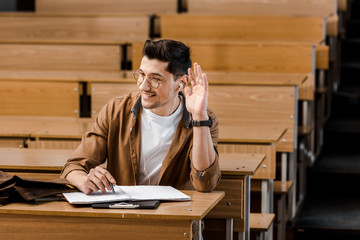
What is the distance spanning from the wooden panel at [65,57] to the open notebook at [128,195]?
2.56 metres

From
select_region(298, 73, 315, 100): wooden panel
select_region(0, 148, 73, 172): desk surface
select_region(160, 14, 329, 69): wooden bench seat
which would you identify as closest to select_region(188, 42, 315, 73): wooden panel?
select_region(298, 73, 315, 100): wooden panel

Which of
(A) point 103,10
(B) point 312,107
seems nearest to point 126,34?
(A) point 103,10

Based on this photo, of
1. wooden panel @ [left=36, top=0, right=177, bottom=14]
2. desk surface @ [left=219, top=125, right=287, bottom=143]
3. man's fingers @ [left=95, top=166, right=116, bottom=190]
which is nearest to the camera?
man's fingers @ [left=95, top=166, right=116, bottom=190]

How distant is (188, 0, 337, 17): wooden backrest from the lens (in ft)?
16.7

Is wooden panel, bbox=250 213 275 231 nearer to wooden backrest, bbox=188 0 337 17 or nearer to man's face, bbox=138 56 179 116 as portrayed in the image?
man's face, bbox=138 56 179 116

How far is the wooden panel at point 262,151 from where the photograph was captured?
2.86m

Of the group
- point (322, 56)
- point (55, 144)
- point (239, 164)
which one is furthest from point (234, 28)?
→ point (239, 164)

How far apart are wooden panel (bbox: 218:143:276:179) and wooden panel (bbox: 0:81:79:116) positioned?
115cm

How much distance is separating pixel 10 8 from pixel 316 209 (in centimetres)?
332

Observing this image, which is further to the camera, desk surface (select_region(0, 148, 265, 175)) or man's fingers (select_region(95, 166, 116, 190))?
desk surface (select_region(0, 148, 265, 175))

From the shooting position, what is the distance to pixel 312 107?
420cm

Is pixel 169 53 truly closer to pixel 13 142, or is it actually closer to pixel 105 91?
pixel 13 142

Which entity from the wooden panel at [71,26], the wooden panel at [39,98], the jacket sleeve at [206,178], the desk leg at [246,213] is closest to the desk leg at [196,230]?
the jacket sleeve at [206,178]

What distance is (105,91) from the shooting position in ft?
12.1
